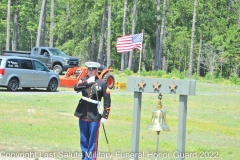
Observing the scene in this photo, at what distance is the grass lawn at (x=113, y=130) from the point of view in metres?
13.1

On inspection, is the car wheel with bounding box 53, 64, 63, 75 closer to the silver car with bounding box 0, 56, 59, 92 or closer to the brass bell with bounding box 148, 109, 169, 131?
the silver car with bounding box 0, 56, 59, 92

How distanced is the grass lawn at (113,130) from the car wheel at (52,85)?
2.96m

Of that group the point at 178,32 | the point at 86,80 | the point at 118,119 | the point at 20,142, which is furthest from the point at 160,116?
the point at 178,32

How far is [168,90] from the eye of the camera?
383 inches

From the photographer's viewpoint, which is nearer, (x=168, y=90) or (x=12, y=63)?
(x=168, y=90)

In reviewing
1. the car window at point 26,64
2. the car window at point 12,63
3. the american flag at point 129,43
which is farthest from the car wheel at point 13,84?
the american flag at point 129,43

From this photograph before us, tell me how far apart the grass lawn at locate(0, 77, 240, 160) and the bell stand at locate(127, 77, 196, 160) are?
7.87ft

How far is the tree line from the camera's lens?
2589 inches

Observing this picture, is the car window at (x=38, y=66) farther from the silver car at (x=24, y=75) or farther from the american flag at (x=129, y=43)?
the american flag at (x=129, y=43)

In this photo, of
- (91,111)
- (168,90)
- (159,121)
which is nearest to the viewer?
(168,90)

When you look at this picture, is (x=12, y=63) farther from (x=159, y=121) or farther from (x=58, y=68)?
(x=159, y=121)

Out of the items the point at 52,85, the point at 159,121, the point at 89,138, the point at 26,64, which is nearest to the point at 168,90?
the point at 159,121

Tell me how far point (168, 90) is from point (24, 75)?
2039 centimetres

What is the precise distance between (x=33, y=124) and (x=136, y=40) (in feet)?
58.2
